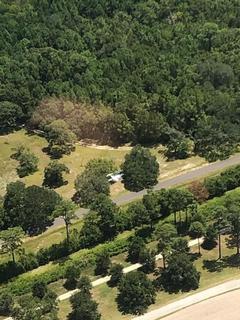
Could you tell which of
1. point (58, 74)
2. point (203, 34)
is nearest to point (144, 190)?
point (58, 74)

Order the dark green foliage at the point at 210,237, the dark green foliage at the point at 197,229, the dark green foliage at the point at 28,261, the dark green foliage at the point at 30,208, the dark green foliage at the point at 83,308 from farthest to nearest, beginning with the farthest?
1. the dark green foliage at the point at 30,208
2. the dark green foliage at the point at 197,229
3. the dark green foliage at the point at 210,237
4. the dark green foliage at the point at 28,261
5. the dark green foliage at the point at 83,308

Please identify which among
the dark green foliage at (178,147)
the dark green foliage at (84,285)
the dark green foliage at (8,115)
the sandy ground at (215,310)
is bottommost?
the sandy ground at (215,310)

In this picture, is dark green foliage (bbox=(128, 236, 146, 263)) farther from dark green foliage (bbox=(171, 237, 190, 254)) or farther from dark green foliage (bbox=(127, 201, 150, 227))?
dark green foliage (bbox=(171, 237, 190, 254))

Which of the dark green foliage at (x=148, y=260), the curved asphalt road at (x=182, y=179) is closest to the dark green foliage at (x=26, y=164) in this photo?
the curved asphalt road at (x=182, y=179)

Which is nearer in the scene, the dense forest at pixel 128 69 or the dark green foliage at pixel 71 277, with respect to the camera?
the dark green foliage at pixel 71 277

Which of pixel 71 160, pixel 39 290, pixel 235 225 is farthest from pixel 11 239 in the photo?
pixel 71 160

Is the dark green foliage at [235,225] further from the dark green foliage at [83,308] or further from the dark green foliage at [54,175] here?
the dark green foliage at [54,175]
